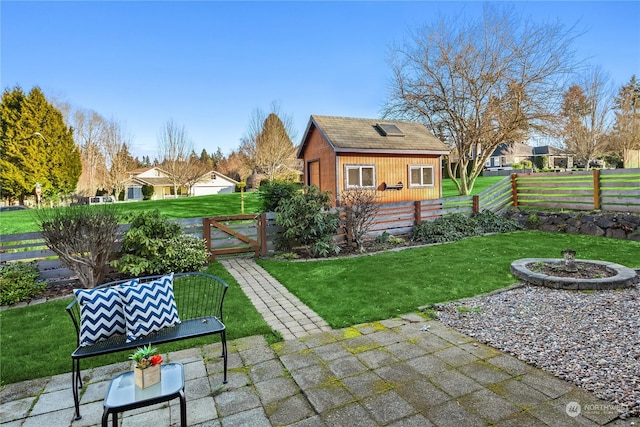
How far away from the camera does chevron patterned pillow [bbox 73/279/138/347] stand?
2826 millimetres

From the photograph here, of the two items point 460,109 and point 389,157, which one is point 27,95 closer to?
point 389,157

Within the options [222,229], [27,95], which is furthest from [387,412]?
[27,95]

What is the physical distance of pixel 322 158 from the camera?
46.6 ft

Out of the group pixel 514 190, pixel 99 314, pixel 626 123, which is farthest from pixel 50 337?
pixel 626 123

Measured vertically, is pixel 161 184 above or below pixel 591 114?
below

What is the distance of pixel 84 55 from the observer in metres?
11.9

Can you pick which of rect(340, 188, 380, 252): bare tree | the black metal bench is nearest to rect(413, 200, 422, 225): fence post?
rect(340, 188, 380, 252): bare tree

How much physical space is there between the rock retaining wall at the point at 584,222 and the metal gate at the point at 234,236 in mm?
8905

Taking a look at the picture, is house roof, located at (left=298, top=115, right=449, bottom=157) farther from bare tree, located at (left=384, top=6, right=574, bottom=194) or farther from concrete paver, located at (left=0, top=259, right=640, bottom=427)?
concrete paver, located at (left=0, top=259, right=640, bottom=427)

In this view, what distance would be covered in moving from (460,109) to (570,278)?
464 inches

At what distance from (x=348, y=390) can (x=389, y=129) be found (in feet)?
42.9

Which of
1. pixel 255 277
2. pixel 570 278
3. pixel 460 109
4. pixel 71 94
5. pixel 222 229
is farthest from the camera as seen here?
pixel 71 94

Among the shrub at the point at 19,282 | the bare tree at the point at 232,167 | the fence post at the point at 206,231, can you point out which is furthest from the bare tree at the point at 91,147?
the shrub at the point at 19,282

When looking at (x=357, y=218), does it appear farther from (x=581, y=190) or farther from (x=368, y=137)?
(x=581, y=190)
